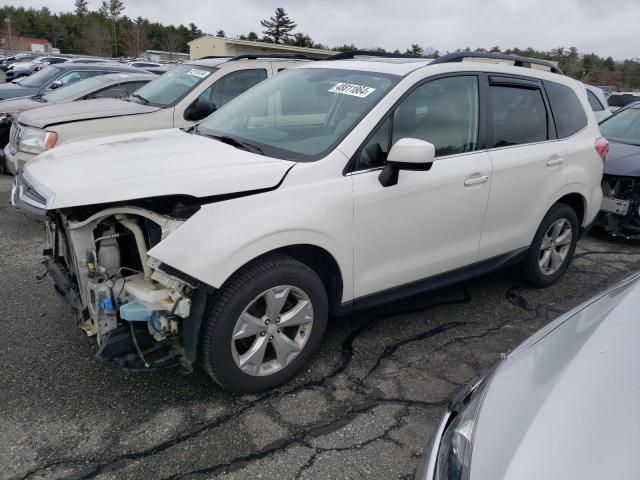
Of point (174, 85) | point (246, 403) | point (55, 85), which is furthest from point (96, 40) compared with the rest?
point (246, 403)

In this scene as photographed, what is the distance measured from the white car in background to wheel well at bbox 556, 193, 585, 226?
384 cm

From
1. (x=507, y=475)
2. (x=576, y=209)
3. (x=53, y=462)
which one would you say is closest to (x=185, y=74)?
(x=576, y=209)

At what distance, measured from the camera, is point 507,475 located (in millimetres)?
1386

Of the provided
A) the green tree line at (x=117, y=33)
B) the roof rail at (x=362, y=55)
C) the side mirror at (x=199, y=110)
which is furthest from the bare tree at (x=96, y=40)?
the roof rail at (x=362, y=55)

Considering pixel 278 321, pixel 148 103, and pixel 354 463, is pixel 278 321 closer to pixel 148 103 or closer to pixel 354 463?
pixel 354 463

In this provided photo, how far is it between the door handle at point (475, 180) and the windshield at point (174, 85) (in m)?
4.08

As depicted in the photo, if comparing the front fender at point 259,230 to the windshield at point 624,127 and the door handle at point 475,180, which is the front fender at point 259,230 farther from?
the windshield at point 624,127

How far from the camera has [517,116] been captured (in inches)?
155

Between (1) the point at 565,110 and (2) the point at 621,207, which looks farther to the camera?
(2) the point at 621,207

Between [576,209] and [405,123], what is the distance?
2216 mm

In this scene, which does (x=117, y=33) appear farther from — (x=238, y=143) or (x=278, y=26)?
(x=238, y=143)

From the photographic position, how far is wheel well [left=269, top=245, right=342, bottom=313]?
2899 mm

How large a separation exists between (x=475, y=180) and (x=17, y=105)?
24.7 feet

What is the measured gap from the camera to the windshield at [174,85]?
6.45m
